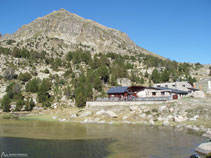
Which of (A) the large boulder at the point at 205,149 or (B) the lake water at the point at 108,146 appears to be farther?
(B) the lake water at the point at 108,146

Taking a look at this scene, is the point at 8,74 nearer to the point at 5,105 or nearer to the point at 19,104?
the point at 5,105

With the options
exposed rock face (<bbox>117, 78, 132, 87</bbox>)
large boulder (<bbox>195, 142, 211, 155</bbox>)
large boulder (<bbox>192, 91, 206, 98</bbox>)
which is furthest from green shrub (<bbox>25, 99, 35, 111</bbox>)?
large boulder (<bbox>195, 142, 211, 155</bbox>)

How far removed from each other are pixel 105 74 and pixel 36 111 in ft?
160

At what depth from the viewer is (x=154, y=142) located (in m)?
27.8

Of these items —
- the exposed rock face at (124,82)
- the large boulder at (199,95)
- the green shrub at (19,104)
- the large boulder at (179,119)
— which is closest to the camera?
the large boulder at (179,119)

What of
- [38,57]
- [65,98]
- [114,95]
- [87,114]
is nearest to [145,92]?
[114,95]

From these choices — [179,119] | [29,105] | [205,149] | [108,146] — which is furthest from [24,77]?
[205,149]

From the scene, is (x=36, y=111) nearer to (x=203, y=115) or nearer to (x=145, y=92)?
(x=145, y=92)

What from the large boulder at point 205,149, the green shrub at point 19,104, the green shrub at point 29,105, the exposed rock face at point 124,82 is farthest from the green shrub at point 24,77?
the large boulder at point 205,149

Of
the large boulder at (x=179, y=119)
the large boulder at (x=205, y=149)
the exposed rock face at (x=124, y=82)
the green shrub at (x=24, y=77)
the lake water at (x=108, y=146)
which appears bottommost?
the lake water at (x=108, y=146)

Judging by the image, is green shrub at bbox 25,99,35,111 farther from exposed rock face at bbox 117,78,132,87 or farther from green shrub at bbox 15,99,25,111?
exposed rock face at bbox 117,78,132,87

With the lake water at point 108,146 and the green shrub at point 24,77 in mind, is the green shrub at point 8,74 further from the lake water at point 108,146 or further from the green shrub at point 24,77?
the lake water at point 108,146

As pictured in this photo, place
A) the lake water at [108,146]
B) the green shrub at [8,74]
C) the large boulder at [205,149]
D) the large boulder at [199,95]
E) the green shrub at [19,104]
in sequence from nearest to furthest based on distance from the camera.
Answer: the large boulder at [205,149], the lake water at [108,146], the large boulder at [199,95], the green shrub at [19,104], the green shrub at [8,74]

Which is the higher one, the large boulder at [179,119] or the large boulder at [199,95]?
the large boulder at [199,95]
